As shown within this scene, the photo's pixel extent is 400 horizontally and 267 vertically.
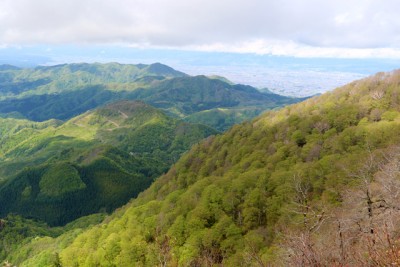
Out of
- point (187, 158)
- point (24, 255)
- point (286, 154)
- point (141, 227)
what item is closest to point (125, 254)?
point (141, 227)

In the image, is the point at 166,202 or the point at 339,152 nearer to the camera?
the point at 339,152

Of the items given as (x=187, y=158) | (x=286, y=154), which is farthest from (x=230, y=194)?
(x=187, y=158)

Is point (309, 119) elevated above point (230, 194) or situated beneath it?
elevated above

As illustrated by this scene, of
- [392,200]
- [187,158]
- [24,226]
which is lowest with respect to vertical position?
[24,226]

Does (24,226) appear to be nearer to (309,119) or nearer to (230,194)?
(230,194)

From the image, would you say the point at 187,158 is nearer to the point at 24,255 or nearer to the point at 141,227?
the point at 141,227

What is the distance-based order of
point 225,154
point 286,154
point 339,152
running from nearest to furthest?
point 339,152 < point 286,154 < point 225,154

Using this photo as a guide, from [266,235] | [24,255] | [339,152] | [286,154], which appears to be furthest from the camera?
[24,255]
